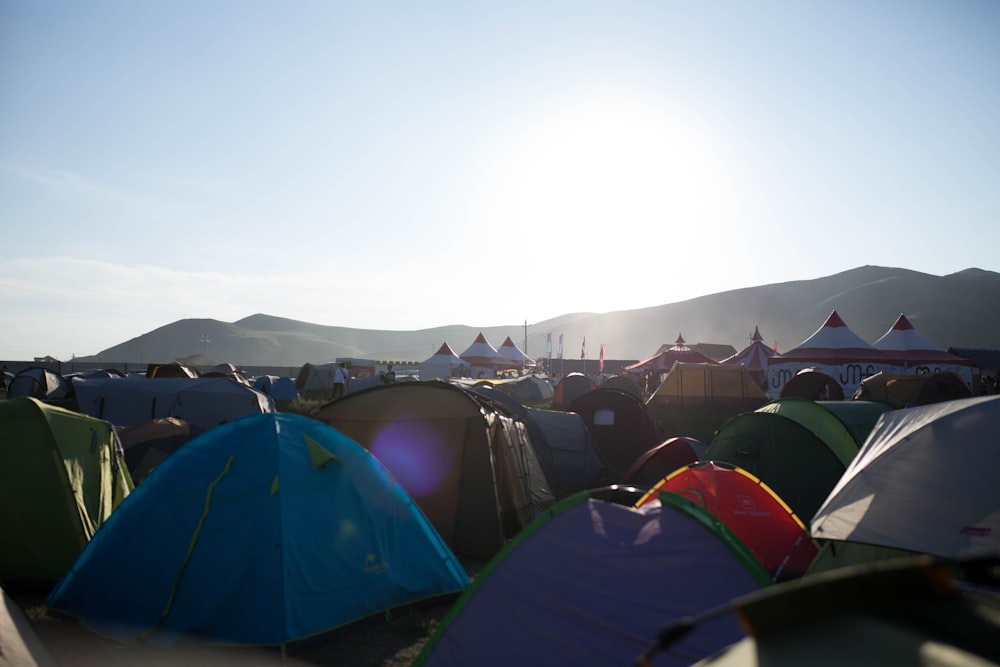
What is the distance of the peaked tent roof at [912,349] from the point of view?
29.6 m

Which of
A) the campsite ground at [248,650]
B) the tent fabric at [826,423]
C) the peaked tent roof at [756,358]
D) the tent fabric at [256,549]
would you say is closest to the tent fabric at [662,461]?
the tent fabric at [826,423]

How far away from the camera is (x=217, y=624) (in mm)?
5633

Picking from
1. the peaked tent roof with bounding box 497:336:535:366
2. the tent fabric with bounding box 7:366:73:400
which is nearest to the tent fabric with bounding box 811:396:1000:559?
the tent fabric with bounding box 7:366:73:400

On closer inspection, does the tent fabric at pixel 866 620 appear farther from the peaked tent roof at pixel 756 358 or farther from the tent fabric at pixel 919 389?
the peaked tent roof at pixel 756 358

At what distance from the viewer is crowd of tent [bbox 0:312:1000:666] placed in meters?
2.21

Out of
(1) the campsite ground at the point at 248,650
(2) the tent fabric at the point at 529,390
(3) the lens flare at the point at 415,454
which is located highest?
(3) the lens flare at the point at 415,454

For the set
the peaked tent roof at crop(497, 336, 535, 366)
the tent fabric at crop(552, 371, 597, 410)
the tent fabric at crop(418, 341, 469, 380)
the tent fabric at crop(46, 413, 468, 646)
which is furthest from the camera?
the peaked tent roof at crop(497, 336, 535, 366)

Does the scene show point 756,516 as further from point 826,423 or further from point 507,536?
point 826,423

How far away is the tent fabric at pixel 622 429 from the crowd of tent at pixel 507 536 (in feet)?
16.3

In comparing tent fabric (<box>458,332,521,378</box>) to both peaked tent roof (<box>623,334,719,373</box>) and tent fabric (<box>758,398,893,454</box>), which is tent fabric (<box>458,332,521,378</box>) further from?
tent fabric (<box>758,398,893,454</box>)

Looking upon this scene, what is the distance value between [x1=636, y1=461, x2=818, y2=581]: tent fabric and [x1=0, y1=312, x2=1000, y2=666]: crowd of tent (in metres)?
0.02

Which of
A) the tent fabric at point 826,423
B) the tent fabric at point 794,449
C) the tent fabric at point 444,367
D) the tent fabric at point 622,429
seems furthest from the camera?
the tent fabric at point 444,367

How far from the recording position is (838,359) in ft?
92.9

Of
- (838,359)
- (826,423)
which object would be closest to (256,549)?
(826,423)
